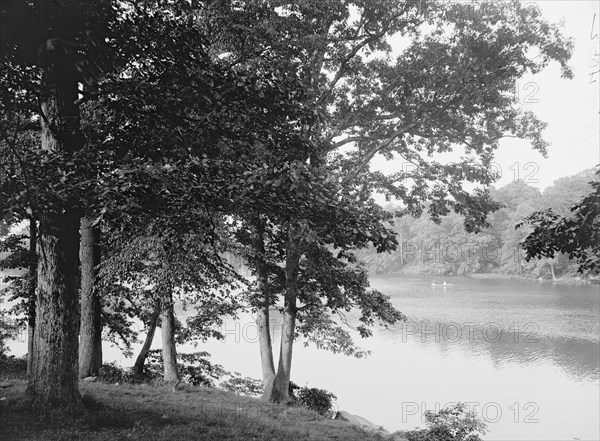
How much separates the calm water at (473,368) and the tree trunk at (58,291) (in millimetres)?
14180

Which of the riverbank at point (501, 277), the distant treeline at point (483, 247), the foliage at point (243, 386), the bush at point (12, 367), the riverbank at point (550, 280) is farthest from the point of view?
the distant treeline at point (483, 247)

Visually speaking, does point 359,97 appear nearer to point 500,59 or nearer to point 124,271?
point 500,59

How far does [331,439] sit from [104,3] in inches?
304

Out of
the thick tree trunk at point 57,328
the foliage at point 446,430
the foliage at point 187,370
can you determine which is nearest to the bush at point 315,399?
the foliage at point 446,430

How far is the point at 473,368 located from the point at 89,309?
21189 millimetres

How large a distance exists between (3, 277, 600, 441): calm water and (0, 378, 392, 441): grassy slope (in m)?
9.50

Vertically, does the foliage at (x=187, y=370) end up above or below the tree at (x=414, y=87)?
below

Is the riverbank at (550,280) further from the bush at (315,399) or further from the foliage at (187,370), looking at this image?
the foliage at (187,370)

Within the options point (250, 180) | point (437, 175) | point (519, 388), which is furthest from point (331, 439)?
point (519, 388)

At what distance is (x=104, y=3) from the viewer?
17.5 feet

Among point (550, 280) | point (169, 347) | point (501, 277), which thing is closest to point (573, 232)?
point (169, 347)

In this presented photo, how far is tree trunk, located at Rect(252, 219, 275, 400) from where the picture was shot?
13.1m

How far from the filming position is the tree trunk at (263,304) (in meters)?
13.1

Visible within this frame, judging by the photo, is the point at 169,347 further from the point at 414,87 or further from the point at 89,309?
the point at 414,87
